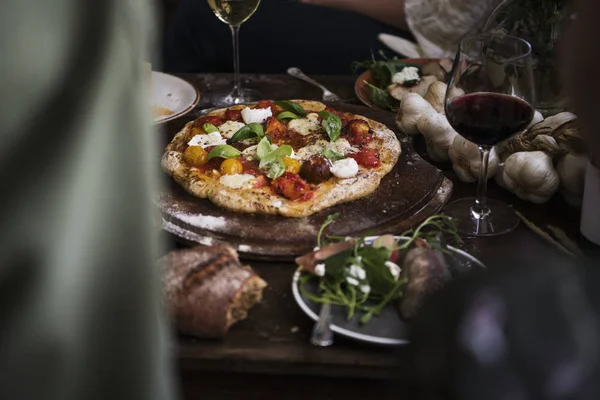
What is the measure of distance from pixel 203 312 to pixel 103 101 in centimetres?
65

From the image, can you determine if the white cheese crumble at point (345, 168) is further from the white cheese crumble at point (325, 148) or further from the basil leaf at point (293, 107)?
the basil leaf at point (293, 107)

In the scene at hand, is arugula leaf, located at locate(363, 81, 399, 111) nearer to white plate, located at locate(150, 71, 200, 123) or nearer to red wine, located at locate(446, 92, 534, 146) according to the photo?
white plate, located at locate(150, 71, 200, 123)

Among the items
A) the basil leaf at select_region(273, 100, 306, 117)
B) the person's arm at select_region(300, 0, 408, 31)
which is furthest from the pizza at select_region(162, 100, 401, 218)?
the person's arm at select_region(300, 0, 408, 31)

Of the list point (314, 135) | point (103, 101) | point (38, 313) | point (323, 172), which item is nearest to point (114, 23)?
point (103, 101)

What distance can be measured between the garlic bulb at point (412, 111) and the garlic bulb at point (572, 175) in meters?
0.31

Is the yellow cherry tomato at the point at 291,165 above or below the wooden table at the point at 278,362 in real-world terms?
above

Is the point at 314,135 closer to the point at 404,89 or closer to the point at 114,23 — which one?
the point at 404,89

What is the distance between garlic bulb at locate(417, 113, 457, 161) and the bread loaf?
23.4 inches

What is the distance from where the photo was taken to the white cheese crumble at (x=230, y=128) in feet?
5.34

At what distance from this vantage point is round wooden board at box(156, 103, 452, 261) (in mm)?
1273

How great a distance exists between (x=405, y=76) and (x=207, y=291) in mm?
994

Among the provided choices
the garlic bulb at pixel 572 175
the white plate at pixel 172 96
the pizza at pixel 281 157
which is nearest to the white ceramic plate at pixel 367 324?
the pizza at pixel 281 157

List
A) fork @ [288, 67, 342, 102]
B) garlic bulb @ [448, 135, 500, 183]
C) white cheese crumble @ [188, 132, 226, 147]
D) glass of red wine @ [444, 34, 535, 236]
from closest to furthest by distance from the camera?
1. glass of red wine @ [444, 34, 535, 236]
2. garlic bulb @ [448, 135, 500, 183]
3. white cheese crumble @ [188, 132, 226, 147]
4. fork @ [288, 67, 342, 102]

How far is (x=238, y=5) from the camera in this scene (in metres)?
1.82
